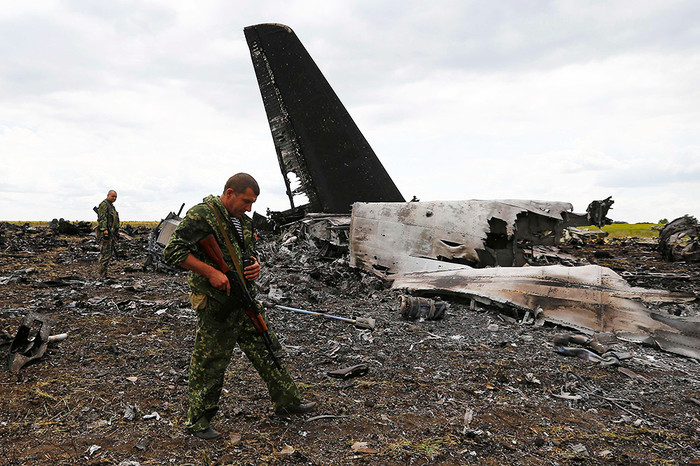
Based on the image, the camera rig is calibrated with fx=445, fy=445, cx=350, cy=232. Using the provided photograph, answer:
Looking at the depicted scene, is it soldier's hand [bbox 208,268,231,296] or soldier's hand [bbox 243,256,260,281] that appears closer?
soldier's hand [bbox 208,268,231,296]

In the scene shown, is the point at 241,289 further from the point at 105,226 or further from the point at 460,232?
the point at 105,226

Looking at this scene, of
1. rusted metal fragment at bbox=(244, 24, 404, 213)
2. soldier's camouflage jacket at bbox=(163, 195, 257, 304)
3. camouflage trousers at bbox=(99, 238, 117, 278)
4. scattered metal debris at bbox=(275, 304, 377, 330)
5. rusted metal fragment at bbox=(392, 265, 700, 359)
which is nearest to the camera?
soldier's camouflage jacket at bbox=(163, 195, 257, 304)

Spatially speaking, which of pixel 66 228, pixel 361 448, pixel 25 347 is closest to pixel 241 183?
pixel 361 448

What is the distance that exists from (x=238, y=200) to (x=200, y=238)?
14.2 inches

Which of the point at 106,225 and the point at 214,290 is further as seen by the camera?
the point at 106,225

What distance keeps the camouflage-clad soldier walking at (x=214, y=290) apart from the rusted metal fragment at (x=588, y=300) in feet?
14.5

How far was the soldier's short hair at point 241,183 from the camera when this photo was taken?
3.02 metres

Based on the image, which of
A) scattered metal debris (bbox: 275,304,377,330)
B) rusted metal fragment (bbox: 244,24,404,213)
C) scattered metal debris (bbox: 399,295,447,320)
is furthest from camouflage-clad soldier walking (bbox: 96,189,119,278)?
scattered metal debris (bbox: 399,295,447,320)

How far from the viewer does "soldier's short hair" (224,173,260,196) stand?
3018 mm

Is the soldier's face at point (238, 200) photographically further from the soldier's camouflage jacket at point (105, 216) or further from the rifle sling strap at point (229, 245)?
the soldier's camouflage jacket at point (105, 216)

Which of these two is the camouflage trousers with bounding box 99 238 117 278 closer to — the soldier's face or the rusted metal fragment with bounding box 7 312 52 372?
the rusted metal fragment with bounding box 7 312 52 372

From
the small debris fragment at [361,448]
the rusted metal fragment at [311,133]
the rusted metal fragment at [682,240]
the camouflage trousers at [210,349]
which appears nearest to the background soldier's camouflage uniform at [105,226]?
the rusted metal fragment at [311,133]

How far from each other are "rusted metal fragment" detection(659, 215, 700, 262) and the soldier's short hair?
14.6m

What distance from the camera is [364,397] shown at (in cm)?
395
